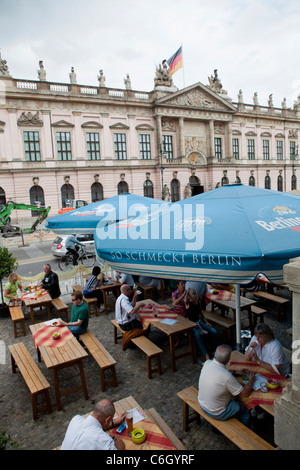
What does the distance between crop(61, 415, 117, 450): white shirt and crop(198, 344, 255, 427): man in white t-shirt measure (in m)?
1.38

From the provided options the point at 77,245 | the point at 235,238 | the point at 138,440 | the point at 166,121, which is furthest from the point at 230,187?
the point at 166,121

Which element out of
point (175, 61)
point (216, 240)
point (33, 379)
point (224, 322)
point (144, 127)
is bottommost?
point (33, 379)

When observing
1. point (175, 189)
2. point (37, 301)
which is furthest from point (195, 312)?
point (175, 189)

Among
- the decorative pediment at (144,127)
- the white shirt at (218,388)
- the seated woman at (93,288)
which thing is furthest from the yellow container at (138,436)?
the decorative pediment at (144,127)

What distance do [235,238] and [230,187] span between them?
1997 millimetres

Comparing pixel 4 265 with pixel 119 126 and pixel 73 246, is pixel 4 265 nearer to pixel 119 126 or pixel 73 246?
pixel 73 246

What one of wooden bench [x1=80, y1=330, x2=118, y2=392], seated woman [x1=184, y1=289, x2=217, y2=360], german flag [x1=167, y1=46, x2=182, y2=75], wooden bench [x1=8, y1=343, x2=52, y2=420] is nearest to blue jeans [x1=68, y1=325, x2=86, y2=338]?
wooden bench [x1=80, y1=330, x2=118, y2=392]

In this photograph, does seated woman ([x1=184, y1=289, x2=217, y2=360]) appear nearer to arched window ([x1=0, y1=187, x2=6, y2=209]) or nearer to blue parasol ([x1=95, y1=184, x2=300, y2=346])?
blue parasol ([x1=95, y1=184, x2=300, y2=346])

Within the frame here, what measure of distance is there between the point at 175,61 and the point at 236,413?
38.9 m

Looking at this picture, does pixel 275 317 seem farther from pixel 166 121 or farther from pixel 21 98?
pixel 166 121

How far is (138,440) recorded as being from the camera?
3.29 metres

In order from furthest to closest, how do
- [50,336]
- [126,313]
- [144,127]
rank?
1. [144,127]
2. [126,313]
3. [50,336]

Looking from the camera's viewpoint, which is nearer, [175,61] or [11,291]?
[11,291]

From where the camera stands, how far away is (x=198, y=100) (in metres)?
40.4
